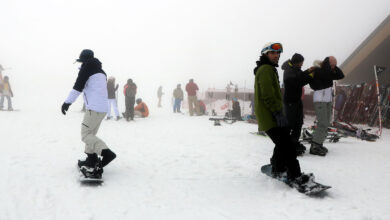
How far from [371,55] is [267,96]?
1167 cm

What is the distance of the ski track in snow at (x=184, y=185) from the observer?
2730mm

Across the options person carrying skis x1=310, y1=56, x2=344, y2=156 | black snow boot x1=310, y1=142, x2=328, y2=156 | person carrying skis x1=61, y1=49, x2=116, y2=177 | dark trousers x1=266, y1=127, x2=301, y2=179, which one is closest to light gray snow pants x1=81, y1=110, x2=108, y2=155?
person carrying skis x1=61, y1=49, x2=116, y2=177

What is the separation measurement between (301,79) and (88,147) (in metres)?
3.73

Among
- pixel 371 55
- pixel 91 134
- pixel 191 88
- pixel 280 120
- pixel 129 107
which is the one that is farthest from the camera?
pixel 191 88

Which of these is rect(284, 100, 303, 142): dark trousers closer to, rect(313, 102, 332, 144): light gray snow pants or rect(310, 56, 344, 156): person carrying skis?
rect(310, 56, 344, 156): person carrying skis

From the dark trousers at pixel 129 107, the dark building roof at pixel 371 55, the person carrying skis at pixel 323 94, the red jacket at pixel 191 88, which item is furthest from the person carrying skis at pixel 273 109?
the red jacket at pixel 191 88

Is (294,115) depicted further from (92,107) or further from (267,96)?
(92,107)

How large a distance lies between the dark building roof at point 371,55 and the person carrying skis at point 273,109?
907 cm

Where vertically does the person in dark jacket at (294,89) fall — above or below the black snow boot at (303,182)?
above

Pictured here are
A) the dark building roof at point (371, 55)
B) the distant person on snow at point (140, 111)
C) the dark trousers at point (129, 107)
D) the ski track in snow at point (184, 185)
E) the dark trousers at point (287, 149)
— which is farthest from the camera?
the distant person on snow at point (140, 111)

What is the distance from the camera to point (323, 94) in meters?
5.00

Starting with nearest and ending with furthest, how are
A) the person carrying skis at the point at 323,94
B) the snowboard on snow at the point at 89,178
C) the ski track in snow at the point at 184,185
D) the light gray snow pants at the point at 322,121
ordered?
1. the ski track in snow at the point at 184,185
2. the snowboard on snow at the point at 89,178
3. the person carrying skis at the point at 323,94
4. the light gray snow pants at the point at 322,121

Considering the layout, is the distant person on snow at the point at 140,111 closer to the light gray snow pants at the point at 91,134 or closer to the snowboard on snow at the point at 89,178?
the light gray snow pants at the point at 91,134

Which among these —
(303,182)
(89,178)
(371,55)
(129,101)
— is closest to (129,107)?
(129,101)
